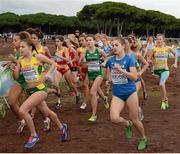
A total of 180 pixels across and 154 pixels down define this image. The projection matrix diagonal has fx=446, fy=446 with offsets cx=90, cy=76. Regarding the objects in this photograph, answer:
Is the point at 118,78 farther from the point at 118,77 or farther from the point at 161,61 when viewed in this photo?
the point at 161,61

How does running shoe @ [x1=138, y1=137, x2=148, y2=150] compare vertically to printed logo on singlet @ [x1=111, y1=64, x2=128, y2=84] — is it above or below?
below

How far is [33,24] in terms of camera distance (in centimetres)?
12038

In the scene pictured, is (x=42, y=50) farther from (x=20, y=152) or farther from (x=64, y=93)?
(x=64, y=93)

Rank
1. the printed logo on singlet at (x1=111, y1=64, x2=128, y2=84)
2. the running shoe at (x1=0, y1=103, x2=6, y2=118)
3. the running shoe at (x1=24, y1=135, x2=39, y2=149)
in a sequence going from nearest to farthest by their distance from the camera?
the printed logo on singlet at (x1=111, y1=64, x2=128, y2=84), the running shoe at (x1=24, y1=135, x2=39, y2=149), the running shoe at (x1=0, y1=103, x2=6, y2=118)

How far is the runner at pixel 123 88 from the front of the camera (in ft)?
23.4

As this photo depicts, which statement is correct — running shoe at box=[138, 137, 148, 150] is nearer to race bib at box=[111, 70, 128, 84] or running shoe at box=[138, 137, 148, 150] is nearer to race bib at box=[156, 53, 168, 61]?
race bib at box=[111, 70, 128, 84]

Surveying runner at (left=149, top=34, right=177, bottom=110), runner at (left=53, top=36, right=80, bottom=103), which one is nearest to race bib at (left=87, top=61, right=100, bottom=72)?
runner at (left=53, top=36, right=80, bottom=103)

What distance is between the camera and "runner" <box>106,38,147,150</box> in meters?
7.14

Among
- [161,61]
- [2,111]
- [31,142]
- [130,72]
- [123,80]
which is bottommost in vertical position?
[2,111]

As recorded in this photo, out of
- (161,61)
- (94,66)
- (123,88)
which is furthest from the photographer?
(161,61)

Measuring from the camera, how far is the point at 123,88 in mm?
7262

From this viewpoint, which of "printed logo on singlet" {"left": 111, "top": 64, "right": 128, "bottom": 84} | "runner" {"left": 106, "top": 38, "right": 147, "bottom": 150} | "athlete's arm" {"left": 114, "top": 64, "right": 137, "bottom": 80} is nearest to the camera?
"athlete's arm" {"left": 114, "top": 64, "right": 137, "bottom": 80}

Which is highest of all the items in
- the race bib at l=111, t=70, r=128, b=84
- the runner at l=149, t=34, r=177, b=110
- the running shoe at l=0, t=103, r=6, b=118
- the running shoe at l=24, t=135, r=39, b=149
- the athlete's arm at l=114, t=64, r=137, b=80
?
the athlete's arm at l=114, t=64, r=137, b=80

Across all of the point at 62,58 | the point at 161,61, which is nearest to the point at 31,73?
the point at 62,58
